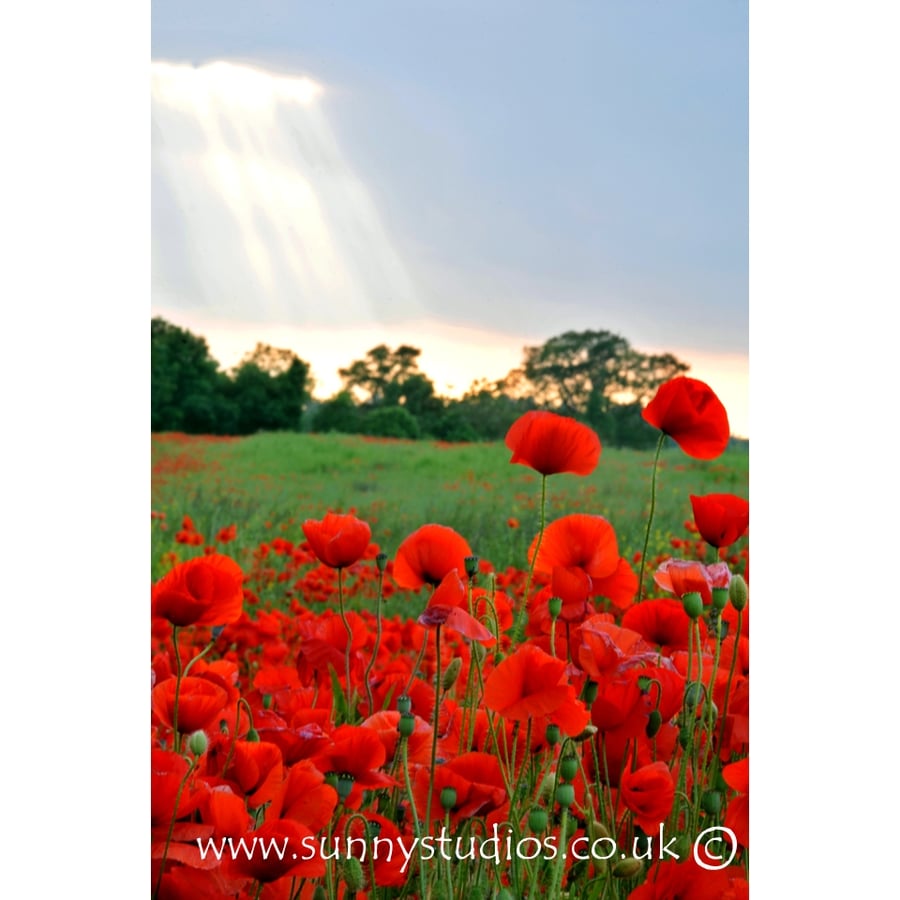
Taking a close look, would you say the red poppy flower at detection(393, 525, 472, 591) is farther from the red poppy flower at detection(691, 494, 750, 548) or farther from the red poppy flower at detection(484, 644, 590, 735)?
the red poppy flower at detection(691, 494, 750, 548)

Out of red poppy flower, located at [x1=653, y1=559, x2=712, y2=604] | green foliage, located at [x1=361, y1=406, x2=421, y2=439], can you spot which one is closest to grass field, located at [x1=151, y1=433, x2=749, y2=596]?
green foliage, located at [x1=361, y1=406, x2=421, y2=439]

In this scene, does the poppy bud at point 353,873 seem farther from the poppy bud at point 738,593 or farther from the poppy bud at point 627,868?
the poppy bud at point 738,593

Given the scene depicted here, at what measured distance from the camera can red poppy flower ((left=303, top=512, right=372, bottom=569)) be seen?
1.09 meters

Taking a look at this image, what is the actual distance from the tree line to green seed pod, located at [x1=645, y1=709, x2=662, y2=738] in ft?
2.09

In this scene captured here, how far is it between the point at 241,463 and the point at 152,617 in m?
0.62

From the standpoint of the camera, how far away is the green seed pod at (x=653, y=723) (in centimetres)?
97

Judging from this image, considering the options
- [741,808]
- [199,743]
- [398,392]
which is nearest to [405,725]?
[199,743]

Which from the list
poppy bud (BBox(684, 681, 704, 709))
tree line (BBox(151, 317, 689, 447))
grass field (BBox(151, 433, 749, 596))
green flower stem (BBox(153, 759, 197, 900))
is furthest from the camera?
grass field (BBox(151, 433, 749, 596))

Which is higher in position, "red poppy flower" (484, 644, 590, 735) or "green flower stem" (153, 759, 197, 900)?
"red poppy flower" (484, 644, 590, 735)

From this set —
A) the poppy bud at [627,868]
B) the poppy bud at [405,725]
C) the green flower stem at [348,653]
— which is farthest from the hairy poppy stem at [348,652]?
the poppy bud at [627,868]
